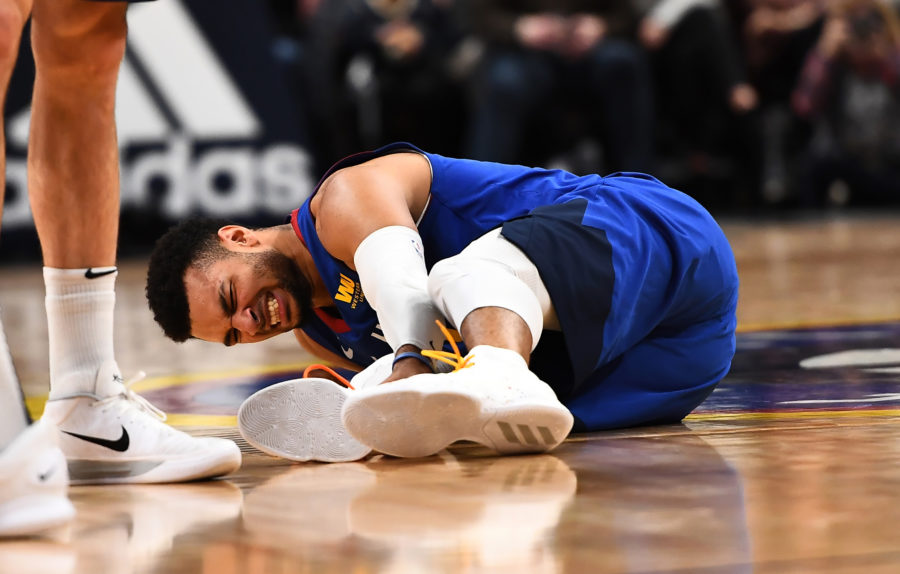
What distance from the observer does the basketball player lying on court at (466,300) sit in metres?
2.07

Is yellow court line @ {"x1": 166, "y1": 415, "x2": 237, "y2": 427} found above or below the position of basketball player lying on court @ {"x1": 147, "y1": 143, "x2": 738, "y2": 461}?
below

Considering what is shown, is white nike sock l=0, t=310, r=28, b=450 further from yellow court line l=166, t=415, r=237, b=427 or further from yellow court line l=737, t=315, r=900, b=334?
yellow court line l=737, t=315, r=900, b=334

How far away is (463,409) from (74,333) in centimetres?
69

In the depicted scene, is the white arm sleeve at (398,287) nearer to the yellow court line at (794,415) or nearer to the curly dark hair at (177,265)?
the curly dark hair at (177,265)

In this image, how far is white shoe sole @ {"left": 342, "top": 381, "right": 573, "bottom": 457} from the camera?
6.38 feet

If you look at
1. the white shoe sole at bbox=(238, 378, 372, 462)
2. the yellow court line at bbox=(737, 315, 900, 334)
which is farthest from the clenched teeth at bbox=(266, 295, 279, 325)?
the yellow court line at bbox=(737, 315, 900, 334)

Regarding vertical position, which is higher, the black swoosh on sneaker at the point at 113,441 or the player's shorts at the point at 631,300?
the player's shorts at the point at 631,300

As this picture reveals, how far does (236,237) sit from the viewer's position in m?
2.71

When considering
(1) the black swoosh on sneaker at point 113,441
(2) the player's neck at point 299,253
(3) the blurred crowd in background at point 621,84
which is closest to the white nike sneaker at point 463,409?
(1) the black swoosh on sneaker at point 113,441

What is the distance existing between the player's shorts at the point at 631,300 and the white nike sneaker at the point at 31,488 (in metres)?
0.93

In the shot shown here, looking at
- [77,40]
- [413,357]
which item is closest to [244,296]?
[413,357]

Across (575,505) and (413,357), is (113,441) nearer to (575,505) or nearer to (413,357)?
(413,357)

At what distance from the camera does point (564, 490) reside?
6.12 feet

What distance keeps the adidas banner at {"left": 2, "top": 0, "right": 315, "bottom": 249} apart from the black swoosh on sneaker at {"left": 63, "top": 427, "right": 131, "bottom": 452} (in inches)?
231
